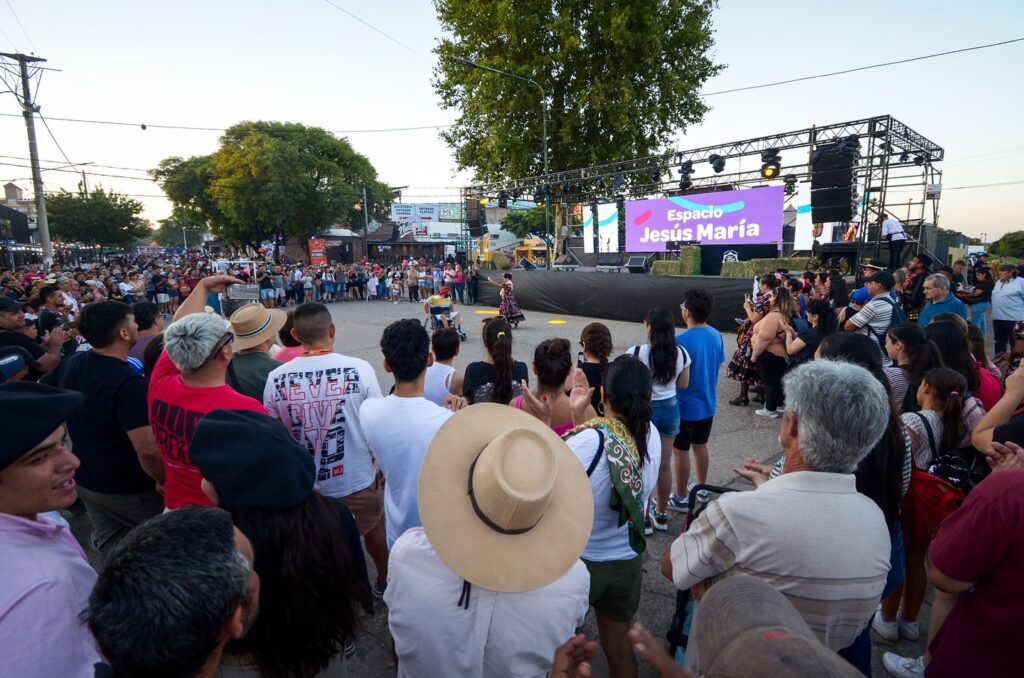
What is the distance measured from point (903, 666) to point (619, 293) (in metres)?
12.4

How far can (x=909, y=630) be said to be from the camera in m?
2.80

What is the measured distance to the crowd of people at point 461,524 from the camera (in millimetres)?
1044

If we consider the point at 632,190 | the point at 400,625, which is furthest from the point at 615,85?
the point at 400,625

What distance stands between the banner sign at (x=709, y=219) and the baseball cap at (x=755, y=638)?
51.7 feet

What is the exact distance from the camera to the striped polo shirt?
145 centimetres

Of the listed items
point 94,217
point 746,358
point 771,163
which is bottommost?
point 746,358

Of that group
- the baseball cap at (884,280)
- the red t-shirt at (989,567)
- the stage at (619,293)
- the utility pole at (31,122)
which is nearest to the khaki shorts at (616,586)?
the red t-shirt at (989,567)

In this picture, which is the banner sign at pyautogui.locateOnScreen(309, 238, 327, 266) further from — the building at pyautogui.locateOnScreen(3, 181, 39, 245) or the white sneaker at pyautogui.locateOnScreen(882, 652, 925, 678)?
the building at pyautogui.locateOnScreen(3, 181, 39, 245)

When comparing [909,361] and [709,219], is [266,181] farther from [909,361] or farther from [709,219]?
[909,361]

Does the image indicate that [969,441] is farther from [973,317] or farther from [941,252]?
[941,252]

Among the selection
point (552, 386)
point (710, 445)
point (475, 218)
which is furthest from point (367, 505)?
point (475, 218)

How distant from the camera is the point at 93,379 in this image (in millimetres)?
2656

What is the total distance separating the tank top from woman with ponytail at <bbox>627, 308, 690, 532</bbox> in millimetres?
1407

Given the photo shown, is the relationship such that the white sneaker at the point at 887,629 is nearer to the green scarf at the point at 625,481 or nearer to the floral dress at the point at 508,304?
the green scarf at the point at 625,481
